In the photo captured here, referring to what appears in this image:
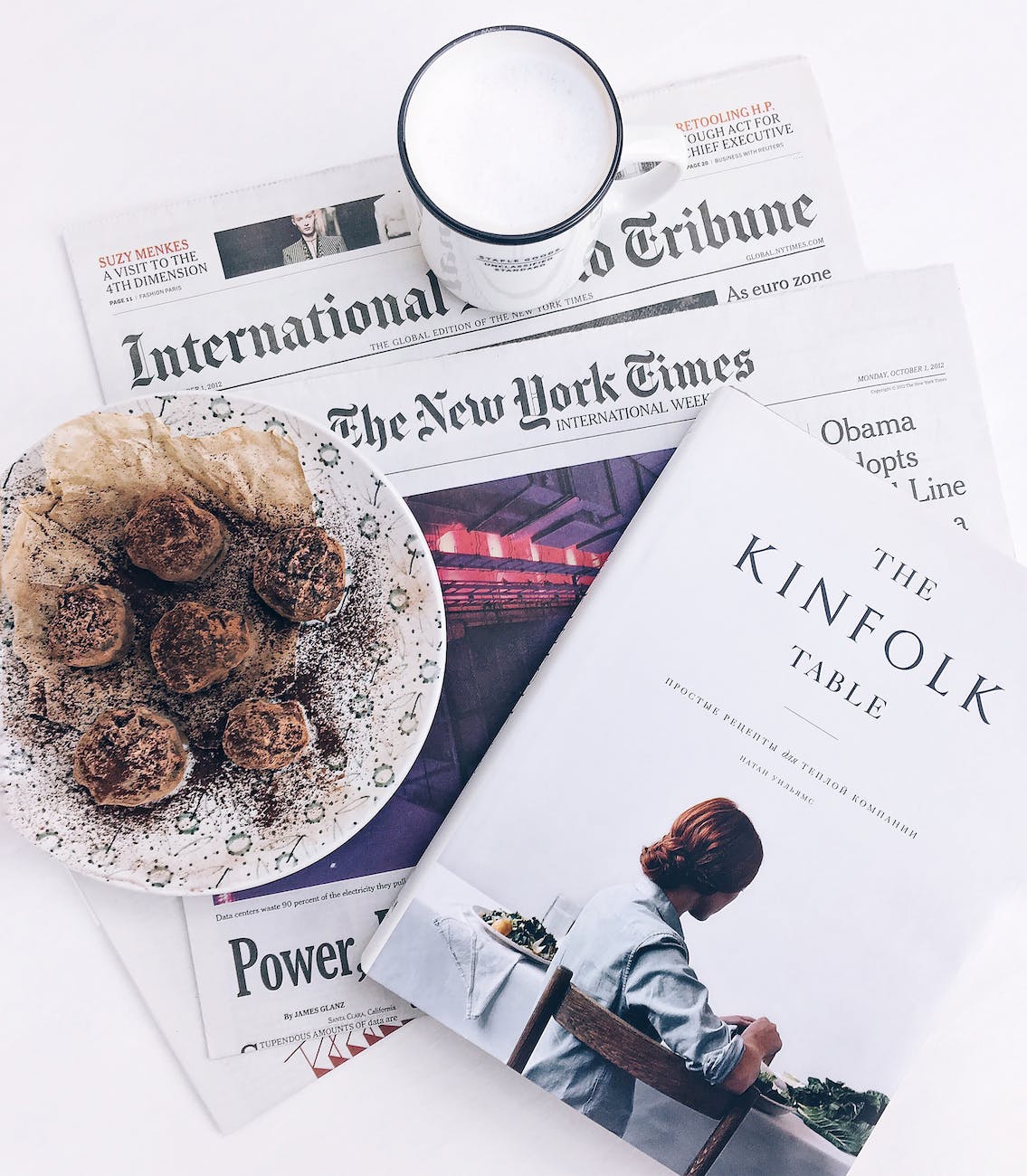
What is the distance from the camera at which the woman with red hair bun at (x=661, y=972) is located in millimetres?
620

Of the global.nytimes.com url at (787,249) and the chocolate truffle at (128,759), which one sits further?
the global.nytimes.com url at (787,249)

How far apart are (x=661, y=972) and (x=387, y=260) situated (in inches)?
22.7

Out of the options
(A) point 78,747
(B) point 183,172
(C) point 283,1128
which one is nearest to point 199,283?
→ (B) point 183,172

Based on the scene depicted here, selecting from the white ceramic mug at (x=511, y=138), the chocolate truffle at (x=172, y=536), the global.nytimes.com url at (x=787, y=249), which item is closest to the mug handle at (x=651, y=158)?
the white ceramic mug at (x=511, y=138)

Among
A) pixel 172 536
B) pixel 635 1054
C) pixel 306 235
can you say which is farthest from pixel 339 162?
pixel 635 1054

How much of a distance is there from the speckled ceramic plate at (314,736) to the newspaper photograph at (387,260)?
0.30 ft

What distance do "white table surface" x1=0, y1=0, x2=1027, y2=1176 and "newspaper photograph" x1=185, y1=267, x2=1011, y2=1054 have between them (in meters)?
0.05

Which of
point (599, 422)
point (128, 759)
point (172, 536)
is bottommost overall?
point (128, 759)

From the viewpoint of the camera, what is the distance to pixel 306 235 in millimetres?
677

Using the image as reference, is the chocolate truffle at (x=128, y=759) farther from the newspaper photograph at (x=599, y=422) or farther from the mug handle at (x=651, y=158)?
the mug handle at (x=651, y=158)

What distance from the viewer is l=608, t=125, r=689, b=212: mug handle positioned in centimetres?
55

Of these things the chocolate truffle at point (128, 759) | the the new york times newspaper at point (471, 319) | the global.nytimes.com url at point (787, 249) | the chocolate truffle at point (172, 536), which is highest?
the global.nytimes.com url at point (787, 249)

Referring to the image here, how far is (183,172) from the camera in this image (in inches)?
26.8

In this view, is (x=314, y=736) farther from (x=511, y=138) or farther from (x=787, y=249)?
(x=787, y=249)
